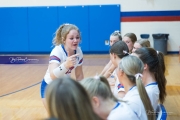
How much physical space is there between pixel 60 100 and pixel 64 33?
98.7 inches

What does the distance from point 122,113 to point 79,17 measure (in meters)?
9.91

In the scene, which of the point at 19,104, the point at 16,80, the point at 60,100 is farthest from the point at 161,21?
the point at 60,100

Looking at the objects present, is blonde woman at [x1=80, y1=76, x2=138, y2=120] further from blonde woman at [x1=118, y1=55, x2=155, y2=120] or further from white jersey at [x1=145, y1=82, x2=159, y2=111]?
white jersey at [x1=145, y1=82, x2=159, y2=111]

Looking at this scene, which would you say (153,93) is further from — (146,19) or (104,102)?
(146,19)

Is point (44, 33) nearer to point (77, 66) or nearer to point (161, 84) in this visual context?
point (77, 66)

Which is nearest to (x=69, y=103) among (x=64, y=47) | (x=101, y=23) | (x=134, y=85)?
(x=134, y=85)

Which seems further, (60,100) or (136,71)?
(136,71)

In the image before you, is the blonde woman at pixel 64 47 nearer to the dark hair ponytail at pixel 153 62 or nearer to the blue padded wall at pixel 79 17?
the dark hair ponytail at pixel 153 62

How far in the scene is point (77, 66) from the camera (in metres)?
3.98

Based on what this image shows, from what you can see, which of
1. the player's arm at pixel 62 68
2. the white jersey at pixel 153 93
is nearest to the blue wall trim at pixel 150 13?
the player's arm at pixel 62 68

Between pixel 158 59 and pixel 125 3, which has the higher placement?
pixel 125 3

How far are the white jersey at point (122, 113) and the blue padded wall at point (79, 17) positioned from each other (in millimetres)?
9690

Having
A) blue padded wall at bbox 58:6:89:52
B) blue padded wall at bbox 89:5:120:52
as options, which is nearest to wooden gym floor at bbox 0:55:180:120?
blue padded wall at bbox 89:5:120:52

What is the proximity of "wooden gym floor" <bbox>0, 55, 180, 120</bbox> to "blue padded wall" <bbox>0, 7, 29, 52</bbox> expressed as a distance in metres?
2.07
